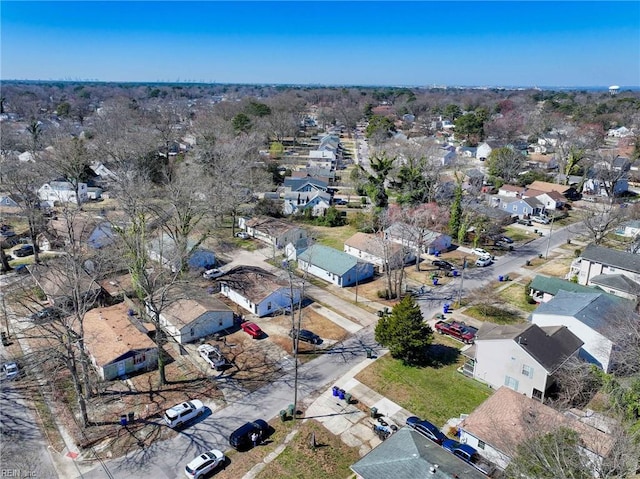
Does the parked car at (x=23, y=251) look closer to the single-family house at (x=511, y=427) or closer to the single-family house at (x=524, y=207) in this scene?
the single-family house at (x=511, y=427)

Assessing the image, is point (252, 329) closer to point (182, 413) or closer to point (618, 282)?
point (182, 413)

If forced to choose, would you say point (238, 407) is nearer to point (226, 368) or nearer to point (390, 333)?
point (226, 368)

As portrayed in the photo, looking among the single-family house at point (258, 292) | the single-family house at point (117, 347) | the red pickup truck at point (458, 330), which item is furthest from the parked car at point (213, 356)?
the red pickup truck at point (458, 330)

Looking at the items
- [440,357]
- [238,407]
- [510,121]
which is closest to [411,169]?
[440,357]

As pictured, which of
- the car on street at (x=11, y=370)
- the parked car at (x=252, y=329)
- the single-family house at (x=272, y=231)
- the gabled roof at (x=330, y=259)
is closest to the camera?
the car on street at (x=11, y=370)

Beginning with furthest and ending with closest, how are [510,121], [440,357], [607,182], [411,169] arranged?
[510,121]
[607,182]
[411,169]
[440,357]

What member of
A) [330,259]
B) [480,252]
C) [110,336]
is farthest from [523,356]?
[110,336]

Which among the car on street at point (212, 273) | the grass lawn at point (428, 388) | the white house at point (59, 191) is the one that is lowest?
the grass lawn at point (428, 388)
